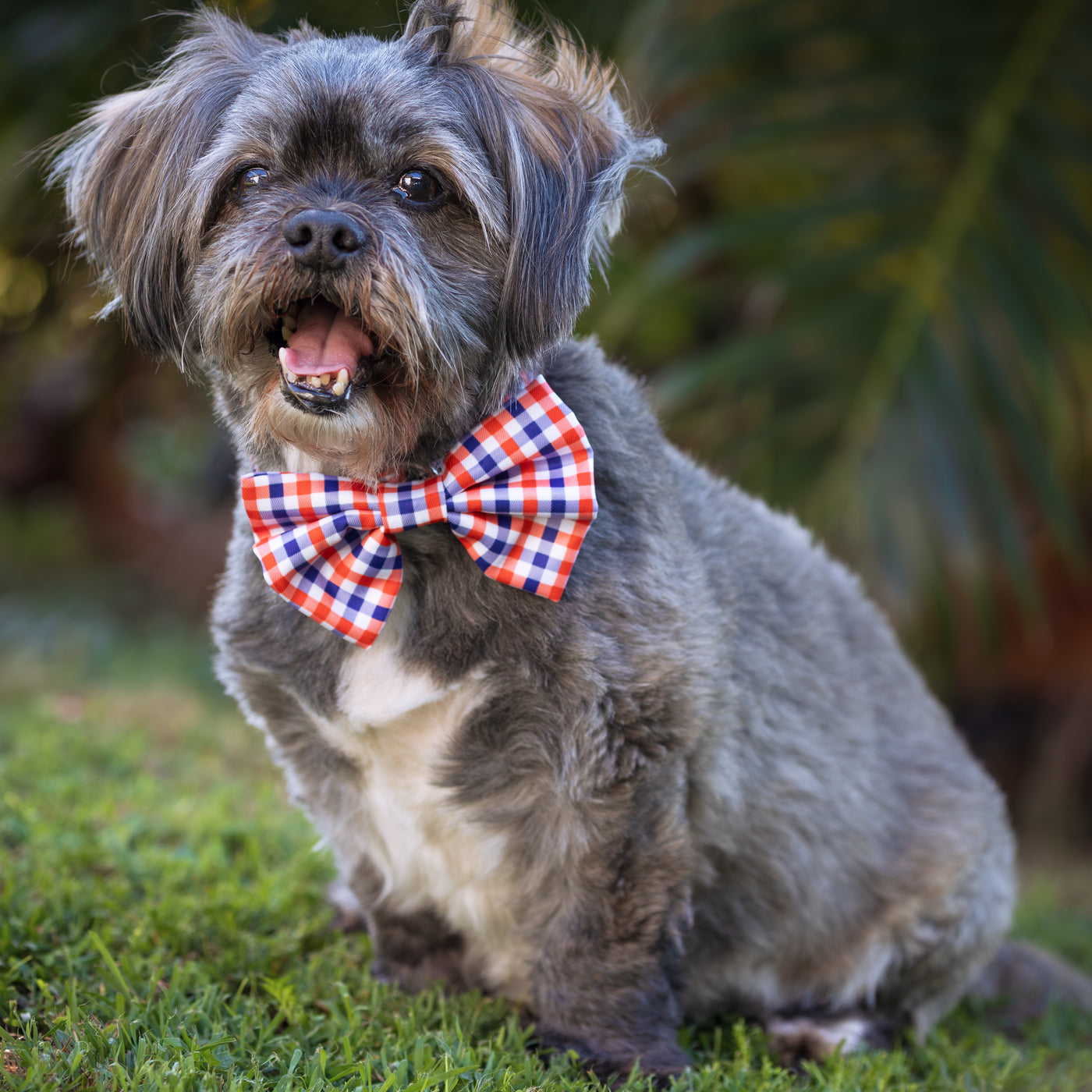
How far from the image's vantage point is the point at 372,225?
7.04 ft

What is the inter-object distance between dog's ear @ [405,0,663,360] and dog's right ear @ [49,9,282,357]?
1.43 ft

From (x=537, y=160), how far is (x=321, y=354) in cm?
57

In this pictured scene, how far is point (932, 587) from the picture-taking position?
4812 millimetres

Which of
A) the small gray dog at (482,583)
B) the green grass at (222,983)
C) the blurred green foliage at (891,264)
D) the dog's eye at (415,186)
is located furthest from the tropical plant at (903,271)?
the dog's eye at (415,186)

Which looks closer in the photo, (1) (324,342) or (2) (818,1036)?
(1) (324,342)

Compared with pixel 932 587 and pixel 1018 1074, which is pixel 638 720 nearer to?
pixel 1018 1074

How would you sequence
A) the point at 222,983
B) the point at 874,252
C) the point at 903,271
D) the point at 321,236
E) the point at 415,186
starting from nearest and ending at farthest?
the point at 321,236
the point at 415,186
the point at 222,983
the point at 874,252
the point at 903,271

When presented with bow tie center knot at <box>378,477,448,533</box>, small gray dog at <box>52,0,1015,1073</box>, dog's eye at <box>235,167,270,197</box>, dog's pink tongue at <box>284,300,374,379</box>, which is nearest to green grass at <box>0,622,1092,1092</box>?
small gray dog at <box>52,0,1015,1073</box>

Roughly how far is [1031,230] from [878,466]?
1222 millimetres

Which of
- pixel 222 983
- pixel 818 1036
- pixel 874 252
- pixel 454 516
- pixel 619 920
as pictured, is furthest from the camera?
pixel 874 252

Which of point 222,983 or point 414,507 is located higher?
point 414,507

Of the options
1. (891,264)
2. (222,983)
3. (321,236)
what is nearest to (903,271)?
(891,264)

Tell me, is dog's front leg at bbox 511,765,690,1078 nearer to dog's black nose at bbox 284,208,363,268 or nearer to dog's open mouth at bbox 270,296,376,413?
dog's open mouth at bbox 270,296,376,413

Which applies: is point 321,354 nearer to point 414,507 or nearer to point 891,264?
point 414,507
